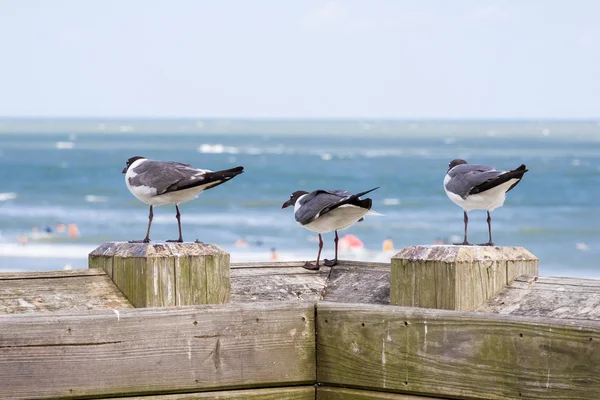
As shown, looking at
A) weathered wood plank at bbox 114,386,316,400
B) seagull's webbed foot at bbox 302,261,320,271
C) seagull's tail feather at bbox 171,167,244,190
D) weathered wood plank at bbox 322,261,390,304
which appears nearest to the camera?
weathered wood plank at bbox 114,386,316,400

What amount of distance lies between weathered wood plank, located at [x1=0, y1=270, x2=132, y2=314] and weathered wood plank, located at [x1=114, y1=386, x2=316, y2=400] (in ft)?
1.45

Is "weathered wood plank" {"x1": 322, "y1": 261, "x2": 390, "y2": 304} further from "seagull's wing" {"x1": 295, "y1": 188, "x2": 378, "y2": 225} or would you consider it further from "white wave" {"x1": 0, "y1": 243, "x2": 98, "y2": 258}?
"white wave" {"x1": 0, "y1": 243, "x2": 98, "y2": 258}

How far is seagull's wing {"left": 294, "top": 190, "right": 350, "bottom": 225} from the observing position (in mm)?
5977

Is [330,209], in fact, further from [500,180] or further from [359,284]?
[359,284]

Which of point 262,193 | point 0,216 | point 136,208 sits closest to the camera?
point 0,216

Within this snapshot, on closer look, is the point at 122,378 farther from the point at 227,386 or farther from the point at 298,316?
the point at 298,316

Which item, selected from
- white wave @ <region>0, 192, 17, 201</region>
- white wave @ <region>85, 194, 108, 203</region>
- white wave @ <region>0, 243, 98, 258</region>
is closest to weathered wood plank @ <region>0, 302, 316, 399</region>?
white wave @ <region>0, 243, 98, 258</region>

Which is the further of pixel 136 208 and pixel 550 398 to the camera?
pixel 136 208

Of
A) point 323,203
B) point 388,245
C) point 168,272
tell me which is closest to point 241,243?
point 388,245

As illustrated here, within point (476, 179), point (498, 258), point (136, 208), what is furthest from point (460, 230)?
point (498, 258)

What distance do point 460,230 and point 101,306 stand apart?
89.6 ft

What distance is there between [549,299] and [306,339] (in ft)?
2.51

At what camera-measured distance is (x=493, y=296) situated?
11.9 feet

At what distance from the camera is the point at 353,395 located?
348 centimetres
